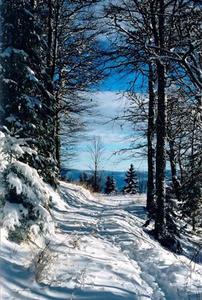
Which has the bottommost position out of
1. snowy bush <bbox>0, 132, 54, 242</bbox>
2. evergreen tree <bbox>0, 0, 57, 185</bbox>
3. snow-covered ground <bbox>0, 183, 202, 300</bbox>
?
snow-covered ground <bbox>0, 183, 202, 300</bbox>

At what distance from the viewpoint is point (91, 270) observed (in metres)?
5.84

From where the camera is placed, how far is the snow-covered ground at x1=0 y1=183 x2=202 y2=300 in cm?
482

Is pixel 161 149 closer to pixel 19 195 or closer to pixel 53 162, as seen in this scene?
pixel 53 162

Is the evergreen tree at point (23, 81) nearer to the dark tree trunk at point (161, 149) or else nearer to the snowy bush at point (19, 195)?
the snowy bush at point (19, 195)

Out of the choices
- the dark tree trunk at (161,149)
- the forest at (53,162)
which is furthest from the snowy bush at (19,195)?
the dark tree trunk at (161,149)

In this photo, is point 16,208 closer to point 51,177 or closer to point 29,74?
point 29,74

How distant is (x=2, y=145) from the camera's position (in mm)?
6098

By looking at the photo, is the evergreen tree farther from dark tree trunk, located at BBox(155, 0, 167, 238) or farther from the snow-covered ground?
dark tree trunk, located at BBox(155, 0, 167, 238)

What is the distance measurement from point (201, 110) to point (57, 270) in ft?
14.5

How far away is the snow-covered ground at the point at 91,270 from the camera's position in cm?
482

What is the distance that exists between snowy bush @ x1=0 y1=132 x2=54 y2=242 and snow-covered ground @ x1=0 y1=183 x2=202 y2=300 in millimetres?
209

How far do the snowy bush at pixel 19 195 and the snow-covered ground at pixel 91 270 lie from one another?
21cm

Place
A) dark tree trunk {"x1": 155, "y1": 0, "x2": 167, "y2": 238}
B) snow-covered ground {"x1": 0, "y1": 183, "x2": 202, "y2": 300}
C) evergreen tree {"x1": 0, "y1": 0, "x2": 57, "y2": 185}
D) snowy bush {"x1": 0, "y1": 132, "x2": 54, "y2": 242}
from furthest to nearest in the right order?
dark tree trunk {"x1": 155, "y1": 0, "x2": 167, "y2": 238} → evergreen tree {"x1": 0, "y1": 0, "x2": 57, "y2": 185} → snowy bush {"x1": 0, "y1": 132, "x2": 54, "y2": 242} → snow-covered ground {"x1": 0, "y1": 183, "x2": 202, "y2": 300}

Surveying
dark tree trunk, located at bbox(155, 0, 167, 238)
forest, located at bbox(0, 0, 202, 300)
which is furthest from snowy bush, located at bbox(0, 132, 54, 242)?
dark tree trunk, located at bbox(155, 0, 167, 238)
